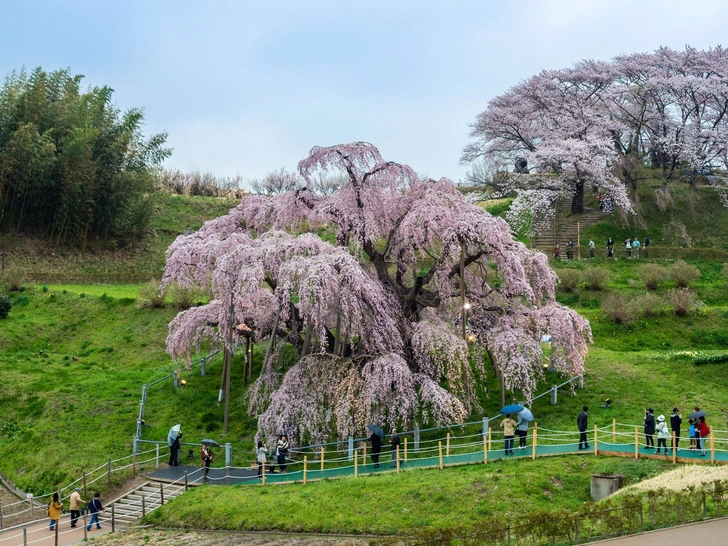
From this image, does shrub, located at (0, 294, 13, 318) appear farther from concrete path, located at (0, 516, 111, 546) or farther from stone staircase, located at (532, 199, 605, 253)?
stone staircase, located at (532, 199, 605, 253)

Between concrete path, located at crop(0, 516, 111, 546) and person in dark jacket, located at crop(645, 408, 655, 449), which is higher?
person in dark jacket, located at crop(645, 408, 655, 449)

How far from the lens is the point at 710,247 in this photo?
54.9m

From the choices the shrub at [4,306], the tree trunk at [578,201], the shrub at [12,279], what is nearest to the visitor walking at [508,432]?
the shrub at [4,306]

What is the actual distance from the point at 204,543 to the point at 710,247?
43.2 meters

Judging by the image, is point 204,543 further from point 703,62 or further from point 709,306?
point 703,62

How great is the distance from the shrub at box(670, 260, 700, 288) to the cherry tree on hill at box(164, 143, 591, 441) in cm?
1506

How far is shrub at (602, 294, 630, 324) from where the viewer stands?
40.8 meters

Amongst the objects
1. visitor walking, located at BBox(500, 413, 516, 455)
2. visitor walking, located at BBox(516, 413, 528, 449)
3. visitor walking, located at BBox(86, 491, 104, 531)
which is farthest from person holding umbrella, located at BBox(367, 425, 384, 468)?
visitor walking, located at BBox(86, 491, 104, 531)

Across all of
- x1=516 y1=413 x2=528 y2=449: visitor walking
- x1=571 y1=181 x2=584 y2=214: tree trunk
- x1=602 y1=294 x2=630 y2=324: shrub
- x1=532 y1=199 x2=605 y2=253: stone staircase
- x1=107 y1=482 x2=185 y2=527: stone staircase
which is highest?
x1=571 y1=181 x2=584 y2=214: tree trunk

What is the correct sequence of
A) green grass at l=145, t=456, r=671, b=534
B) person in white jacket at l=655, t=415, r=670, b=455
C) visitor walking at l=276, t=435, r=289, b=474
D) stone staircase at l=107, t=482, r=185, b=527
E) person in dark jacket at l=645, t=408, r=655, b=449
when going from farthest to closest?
visitor walking at l=276, t=435, r=289, b=474, stone staircase at l=107, t=482, r=185, b=527, person in dark jacket at l=645, t=408, r=655, b=449, person in white jacket at l=655, t=415, r=670, b=455, green grass at l=145, t=456, r=671, b=534

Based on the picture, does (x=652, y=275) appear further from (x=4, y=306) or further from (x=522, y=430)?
(x=4, y=306)

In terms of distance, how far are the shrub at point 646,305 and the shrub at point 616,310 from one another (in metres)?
0.46

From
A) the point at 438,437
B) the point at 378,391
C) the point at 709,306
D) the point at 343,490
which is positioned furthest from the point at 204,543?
the point at 709,306

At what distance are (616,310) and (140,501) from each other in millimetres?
24380
